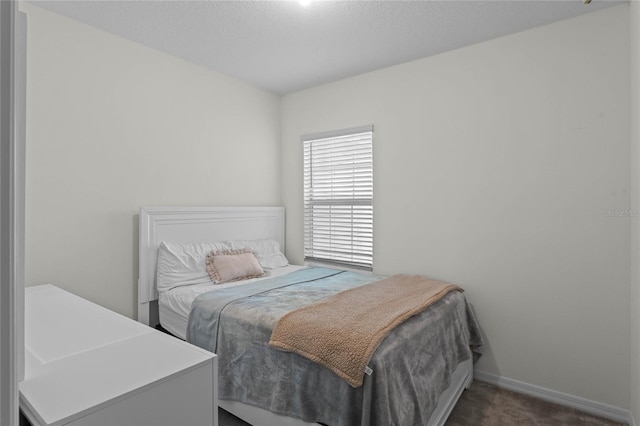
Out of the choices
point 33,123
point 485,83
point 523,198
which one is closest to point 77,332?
point 33,123

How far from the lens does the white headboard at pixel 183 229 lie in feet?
8.84

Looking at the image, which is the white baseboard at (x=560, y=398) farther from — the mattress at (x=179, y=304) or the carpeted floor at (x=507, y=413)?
the mattress at (x=179, y=304)

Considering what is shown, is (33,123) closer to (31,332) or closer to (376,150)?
(31,332)

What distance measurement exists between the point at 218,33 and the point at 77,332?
6.97 ft

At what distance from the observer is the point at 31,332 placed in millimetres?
1481

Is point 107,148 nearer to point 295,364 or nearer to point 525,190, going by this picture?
point 295,364

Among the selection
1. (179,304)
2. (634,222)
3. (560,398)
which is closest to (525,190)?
(634,222)

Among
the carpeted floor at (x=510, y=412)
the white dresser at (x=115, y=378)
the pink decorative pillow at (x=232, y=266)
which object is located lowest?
the carpeted floor at (x=510, y=412)

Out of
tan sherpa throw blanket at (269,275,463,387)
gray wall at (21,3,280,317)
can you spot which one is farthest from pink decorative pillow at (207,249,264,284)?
tan sherpa throw blanket at (269,275,463,387)

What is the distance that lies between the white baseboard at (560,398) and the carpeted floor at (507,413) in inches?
1.6

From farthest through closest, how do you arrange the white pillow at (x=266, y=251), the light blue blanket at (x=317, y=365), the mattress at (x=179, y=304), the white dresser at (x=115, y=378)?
the white pillow at (x=266, y=251)
the mattress at (x=179, y=304)
the light blue blanket at (x=317, y=365)
the white dresser at (x=115, y=378)

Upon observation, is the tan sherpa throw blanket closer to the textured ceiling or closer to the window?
the window

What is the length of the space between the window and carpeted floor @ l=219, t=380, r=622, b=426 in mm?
1363

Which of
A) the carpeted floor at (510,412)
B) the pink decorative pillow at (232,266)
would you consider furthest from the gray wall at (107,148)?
the carpeted floor at (510,412)
